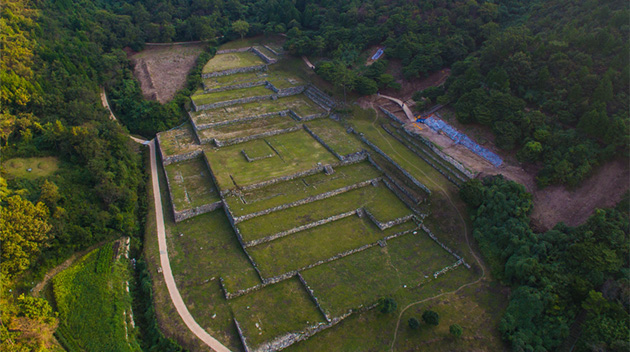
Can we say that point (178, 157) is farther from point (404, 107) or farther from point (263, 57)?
point (404, 107)

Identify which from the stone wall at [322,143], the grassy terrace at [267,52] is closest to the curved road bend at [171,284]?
the stone wall at [322,143]

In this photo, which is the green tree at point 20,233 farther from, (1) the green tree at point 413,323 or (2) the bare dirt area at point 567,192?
(2) the bare dirt area at point 567,192

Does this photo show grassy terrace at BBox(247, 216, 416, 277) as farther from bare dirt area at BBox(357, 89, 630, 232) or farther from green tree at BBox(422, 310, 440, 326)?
bare dirt area at BBox(357, 89, 630, 232)

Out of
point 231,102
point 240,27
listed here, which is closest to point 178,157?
point 231,102

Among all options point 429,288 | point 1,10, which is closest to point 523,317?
point 429,288

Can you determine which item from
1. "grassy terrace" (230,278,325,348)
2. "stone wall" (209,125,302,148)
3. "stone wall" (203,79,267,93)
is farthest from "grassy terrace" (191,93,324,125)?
"grassy terrace" (230,278,325,348)

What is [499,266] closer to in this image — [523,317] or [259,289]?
[523,317]
